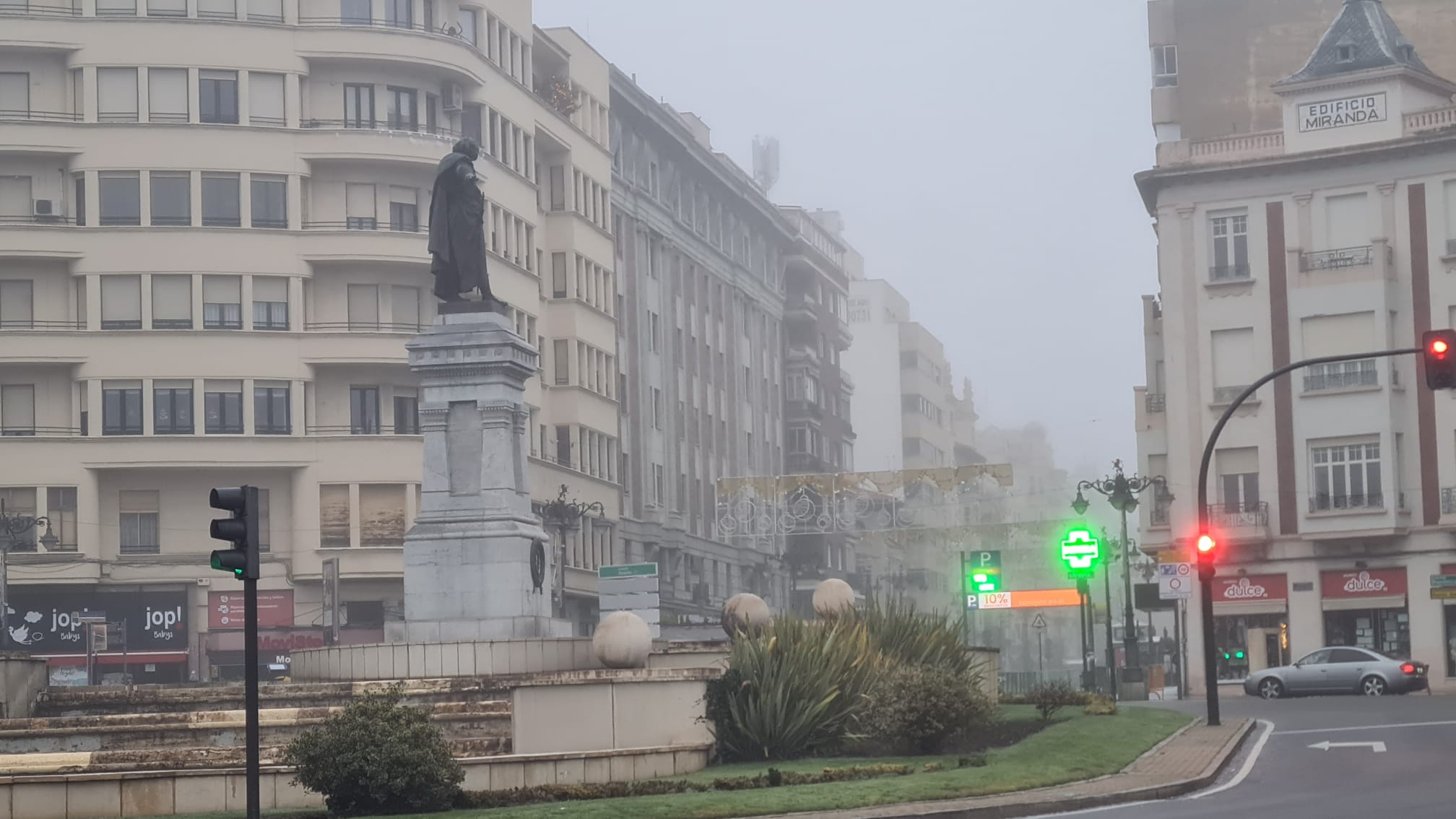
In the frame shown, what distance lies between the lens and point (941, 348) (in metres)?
156

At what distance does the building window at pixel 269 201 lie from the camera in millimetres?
65375

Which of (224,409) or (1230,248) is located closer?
(224,409)

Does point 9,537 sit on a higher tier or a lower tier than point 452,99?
lower

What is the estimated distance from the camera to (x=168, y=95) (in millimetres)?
64500

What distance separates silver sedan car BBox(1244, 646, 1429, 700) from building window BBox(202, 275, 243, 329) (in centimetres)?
3179

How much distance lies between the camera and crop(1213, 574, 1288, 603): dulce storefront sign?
2537 inches

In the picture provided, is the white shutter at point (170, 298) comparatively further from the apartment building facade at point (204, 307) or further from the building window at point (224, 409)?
the building window at point (224, 409)

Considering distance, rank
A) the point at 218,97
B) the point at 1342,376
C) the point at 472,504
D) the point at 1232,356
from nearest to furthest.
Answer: the point at 472,504
the point at 1342,376
the point at 218,97
the point at 1232,356

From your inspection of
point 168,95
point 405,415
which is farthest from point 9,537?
point 168,95

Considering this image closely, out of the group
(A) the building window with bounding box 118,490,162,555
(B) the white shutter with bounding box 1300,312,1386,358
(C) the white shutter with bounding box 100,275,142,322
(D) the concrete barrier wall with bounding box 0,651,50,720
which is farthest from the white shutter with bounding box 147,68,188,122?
(D) the concrete barrier wall with bounding box 0,651,50,720

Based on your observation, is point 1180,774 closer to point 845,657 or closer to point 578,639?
point 845,657

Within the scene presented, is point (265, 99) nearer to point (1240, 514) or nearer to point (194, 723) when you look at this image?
point (1240, 514)

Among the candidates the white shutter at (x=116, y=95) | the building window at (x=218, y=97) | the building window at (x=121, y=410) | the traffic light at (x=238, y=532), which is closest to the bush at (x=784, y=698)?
the traffic light at (x=238, y=532)

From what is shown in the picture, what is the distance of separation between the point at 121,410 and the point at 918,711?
136 feet
